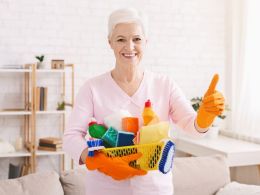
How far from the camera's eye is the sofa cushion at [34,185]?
90.1 inches

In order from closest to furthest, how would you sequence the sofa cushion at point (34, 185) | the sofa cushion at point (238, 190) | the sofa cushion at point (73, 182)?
the sofa cushion at point (34, 185) < the sofa cushion at point (73, 182) < the sofa cushion at point (238, 190)

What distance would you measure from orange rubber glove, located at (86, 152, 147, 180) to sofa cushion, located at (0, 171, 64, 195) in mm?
937

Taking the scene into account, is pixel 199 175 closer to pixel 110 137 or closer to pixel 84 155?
pixel 84 155

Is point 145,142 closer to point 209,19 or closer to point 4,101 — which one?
point 4,101

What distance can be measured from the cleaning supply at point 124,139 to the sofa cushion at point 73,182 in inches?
42.7

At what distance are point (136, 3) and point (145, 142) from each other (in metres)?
2.98

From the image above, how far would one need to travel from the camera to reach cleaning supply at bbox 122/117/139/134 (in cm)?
152

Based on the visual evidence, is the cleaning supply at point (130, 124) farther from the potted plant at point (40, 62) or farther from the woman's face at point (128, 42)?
the potted plant at point (40, 62)

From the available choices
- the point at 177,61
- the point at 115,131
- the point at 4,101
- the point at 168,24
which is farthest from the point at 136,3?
the point at 115,131

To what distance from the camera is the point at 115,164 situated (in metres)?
1.45

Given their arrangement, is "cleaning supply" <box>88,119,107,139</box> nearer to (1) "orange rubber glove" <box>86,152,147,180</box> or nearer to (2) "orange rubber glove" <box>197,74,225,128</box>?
(1) "orange rubber glove" <box>86,152,147,180</box>

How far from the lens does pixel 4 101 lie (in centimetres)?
389

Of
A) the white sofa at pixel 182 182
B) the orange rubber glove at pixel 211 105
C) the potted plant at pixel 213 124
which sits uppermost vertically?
the orange rubber glove at pixel 211 105

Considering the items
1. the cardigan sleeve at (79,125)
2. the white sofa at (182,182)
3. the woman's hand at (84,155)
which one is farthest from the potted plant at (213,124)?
the woman's hand at (84,155)
